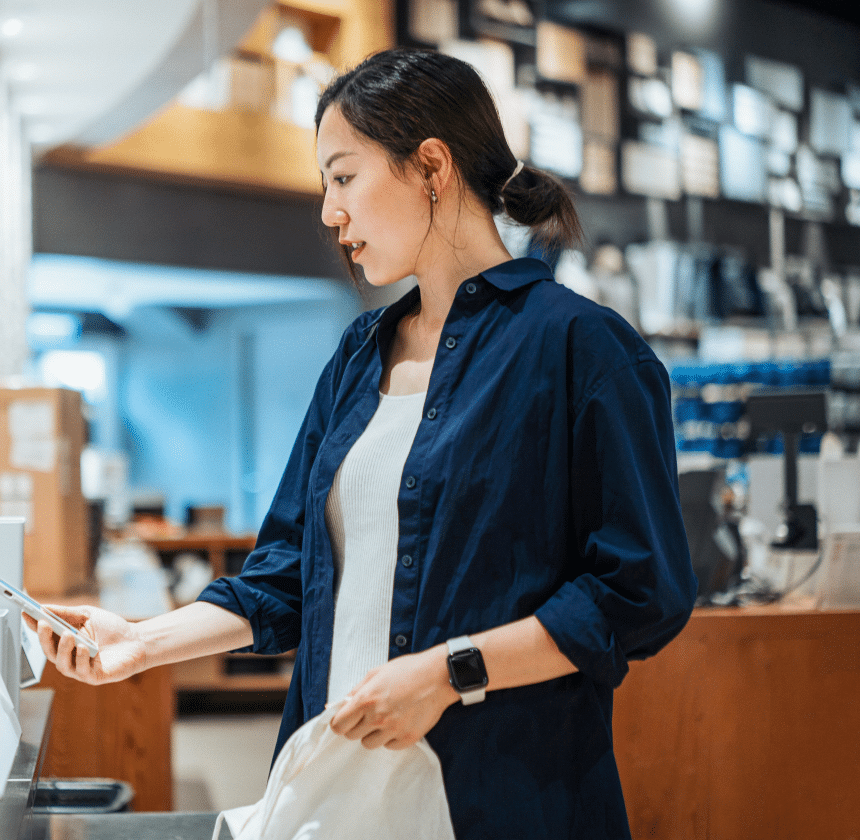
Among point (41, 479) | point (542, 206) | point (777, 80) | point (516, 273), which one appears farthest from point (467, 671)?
point (777, 80)

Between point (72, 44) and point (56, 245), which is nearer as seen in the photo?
point (72, 44)

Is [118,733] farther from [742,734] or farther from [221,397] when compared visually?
[221,397]

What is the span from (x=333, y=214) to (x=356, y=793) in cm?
60

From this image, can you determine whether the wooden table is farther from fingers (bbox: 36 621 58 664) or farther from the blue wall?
the blue wall

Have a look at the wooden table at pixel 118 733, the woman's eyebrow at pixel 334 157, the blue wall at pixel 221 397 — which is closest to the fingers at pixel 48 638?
the woman's eyebrow at pixel 334 157

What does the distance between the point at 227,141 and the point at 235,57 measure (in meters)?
0.71

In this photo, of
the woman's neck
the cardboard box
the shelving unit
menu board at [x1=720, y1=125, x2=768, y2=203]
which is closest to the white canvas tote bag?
the woman's neck

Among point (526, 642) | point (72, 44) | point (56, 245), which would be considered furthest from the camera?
point (56, 245)

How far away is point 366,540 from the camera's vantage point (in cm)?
98

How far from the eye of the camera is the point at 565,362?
0.92m

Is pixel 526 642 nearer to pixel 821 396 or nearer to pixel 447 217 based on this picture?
pixel 447 217

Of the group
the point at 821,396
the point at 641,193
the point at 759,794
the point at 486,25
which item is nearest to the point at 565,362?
the point at 759,794

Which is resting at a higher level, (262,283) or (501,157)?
(262,283)

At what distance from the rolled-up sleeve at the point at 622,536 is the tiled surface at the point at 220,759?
10.9 ft
